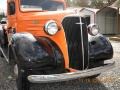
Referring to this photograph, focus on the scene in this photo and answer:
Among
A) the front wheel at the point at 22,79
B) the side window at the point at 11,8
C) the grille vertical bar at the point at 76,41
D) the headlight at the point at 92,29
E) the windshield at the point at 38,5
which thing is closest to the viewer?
the front wheel at the point at 22,79

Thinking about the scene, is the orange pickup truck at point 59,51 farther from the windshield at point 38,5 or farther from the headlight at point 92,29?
the windshield at point 38,5

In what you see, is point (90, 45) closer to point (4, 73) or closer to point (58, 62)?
point (58, 62)

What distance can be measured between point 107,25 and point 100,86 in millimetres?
19221

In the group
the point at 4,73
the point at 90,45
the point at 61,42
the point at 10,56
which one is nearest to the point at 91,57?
the point at 90,45

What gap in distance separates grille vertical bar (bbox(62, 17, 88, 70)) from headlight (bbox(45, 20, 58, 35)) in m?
0.20

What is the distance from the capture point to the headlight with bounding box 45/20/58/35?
527cm

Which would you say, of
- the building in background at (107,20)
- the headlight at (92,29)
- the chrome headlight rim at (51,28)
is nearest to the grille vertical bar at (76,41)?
→ the chrome headlight rim at (51,28)

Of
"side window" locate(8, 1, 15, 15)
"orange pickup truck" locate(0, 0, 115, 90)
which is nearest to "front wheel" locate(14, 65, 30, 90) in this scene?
"orange pickup truck" locate(0, 0, 115, 90)

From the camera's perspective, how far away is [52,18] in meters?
5.67

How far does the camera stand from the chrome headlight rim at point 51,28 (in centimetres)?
527

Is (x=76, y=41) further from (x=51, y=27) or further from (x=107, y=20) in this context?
(x=107, y=20)

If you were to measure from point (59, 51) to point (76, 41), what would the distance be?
1.26 feet

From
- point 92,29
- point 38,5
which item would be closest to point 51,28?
point 92,29

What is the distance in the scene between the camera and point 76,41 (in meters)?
5.23
